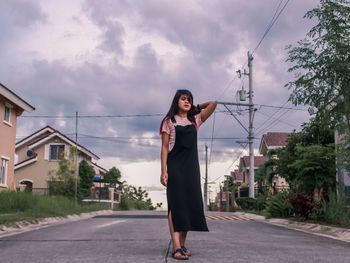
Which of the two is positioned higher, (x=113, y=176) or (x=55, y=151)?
(x=55, y=151)

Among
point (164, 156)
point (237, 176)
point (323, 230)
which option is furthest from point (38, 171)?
point (237, 176)

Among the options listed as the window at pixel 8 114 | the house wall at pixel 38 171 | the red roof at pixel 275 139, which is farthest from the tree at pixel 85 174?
the red roof at pixel 275 139

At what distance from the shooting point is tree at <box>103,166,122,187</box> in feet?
147

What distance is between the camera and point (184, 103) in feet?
16.3

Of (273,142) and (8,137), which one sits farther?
(273,142)

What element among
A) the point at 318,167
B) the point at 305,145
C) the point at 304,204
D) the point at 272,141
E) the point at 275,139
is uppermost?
the point at 275,139

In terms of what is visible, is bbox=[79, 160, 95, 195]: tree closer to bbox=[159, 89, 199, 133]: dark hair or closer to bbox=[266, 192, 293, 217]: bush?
bbox=[266, 192, 293, 217]: bush

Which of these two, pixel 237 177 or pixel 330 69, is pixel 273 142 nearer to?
pixel 237 177

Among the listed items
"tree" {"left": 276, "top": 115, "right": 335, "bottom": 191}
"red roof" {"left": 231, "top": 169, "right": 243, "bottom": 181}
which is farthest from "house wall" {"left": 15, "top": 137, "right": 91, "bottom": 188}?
"red roof" {"left": 231, "top": 169, "right": 243, "bottom": 181}

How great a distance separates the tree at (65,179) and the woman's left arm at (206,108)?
2446 centimetres

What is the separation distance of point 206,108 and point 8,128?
1816cm

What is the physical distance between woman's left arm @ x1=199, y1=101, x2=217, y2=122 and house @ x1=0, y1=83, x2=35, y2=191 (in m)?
16.2

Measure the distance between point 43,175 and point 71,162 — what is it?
22.5 ft

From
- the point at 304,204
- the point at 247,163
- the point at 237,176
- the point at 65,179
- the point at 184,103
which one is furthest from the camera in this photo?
the point at 237,176
